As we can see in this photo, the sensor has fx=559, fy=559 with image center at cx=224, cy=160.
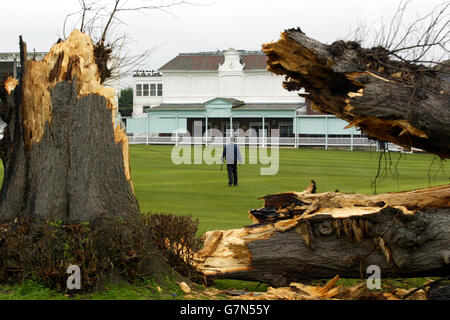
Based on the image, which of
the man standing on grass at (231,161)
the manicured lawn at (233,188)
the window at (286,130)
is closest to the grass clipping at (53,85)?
the manicured lawn at (233,188)

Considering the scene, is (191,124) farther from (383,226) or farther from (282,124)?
(383,226)

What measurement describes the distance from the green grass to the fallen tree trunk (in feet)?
1.66

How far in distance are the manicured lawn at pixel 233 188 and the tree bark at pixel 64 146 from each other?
458 centimetres

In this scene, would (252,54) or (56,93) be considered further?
(252,54)

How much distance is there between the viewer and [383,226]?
757cm

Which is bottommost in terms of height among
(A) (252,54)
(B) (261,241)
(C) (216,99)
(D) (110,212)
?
(B) (261,241)

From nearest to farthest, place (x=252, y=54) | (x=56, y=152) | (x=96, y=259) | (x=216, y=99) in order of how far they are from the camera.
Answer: (x=96, y=259)
(x=56, y=152)
(x=216, y=99)
(x=252, y=54)

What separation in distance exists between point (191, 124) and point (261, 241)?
53.0m

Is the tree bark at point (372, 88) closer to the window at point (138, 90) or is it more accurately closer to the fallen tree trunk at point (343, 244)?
the fallen tree trunk at point (343, 244)

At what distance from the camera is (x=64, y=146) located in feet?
24.7

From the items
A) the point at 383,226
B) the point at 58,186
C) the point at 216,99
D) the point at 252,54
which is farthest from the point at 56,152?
the point at 252,54

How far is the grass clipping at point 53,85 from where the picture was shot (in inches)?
302

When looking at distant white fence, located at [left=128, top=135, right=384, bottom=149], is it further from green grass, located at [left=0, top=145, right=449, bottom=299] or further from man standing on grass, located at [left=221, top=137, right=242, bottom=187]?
man standing on grass, located at [left=221, top=137, right=242, bottom=187]

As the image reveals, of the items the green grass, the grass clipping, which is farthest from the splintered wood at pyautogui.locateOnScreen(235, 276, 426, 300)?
the grass clipping
